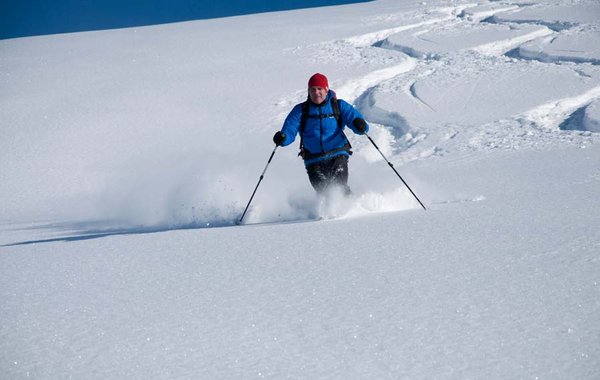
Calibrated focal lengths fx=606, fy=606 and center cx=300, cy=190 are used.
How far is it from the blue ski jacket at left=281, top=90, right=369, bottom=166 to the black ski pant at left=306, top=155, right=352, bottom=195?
57 mm

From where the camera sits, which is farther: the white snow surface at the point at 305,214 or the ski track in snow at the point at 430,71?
the ski track in snow at the point at 430,71

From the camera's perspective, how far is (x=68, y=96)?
14.4 meters

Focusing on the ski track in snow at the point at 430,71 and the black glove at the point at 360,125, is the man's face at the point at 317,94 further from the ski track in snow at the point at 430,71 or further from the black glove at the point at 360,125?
the ski track in snow at the point at 430,71

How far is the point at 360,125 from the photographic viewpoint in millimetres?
5816

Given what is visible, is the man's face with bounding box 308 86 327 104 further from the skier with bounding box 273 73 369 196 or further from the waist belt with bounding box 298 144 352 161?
the waist belt with bounding box 298 144 352 161

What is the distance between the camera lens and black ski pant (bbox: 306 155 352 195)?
614 cm

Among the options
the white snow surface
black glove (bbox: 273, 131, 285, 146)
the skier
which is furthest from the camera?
the skier

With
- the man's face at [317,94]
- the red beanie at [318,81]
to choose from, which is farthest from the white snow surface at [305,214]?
the red beanie at [318,81]

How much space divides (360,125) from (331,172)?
2.02 feet

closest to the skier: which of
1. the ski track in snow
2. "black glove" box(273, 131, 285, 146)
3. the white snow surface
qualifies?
"black glove" box(273, 131, 285, 146)

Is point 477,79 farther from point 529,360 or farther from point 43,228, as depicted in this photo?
point 529,360

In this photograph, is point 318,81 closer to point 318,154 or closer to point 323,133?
point 323,133

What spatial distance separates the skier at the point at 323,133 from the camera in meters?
6.00

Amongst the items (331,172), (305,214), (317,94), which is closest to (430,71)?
(331,172)
